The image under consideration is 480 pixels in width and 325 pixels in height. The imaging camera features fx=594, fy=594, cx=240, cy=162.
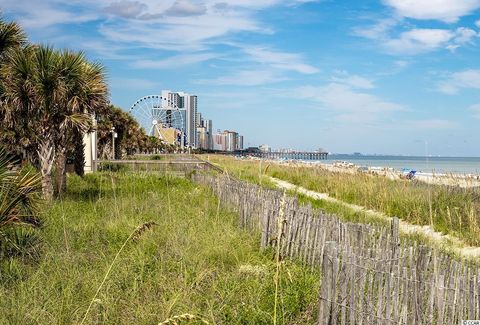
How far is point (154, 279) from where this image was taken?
21.6 ft

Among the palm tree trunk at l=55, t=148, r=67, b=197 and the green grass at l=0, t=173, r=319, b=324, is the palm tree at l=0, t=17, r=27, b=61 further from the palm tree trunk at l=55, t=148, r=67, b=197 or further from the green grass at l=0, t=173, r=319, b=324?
the green grass at l=0, t=173, r=319, b=324

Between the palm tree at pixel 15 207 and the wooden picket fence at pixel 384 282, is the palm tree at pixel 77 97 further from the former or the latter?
the wooden picket fence at pixel 384 282

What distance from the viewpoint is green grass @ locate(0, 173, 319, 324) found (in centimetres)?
548

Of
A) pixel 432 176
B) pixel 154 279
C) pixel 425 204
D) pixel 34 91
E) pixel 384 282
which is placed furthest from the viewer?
pixel 432 176

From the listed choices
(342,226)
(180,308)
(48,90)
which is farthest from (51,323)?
(48,90)

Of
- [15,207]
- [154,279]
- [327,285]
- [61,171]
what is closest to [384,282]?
[327,285]

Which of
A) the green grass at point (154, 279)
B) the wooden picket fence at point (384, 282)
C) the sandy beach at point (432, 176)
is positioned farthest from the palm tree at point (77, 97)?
the wooden picket fence at point (384, 282)

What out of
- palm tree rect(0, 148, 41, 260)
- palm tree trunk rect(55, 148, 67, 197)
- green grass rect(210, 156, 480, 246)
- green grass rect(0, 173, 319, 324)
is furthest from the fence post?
palm tree trunk rect(55, 148, 67, 197)

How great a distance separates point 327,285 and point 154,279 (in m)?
2.13

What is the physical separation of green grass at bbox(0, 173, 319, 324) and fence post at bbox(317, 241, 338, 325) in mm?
428

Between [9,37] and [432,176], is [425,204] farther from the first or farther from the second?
[9,37]

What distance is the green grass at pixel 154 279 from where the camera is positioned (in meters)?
5.48

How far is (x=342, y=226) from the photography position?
713 centimetres

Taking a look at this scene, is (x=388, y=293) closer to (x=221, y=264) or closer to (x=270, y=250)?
(x=221, y=264)
